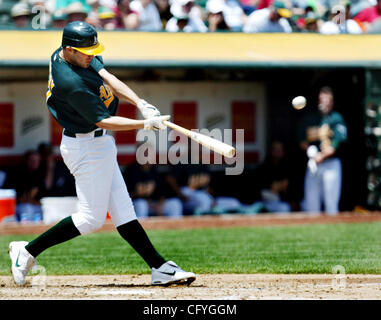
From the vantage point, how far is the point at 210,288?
223 inches

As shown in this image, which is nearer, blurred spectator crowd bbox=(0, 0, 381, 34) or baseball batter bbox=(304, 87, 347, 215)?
blurred spectator crowd bbox=(0, 0, 381, 34)

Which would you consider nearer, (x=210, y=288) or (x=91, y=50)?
(x=91, y=50)

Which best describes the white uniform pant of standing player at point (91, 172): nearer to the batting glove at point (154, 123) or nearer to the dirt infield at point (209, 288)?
the batting glove at point (154, 123)

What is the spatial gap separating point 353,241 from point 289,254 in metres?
1.17

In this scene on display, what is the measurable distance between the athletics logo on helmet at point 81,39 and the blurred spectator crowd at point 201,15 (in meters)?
5.51

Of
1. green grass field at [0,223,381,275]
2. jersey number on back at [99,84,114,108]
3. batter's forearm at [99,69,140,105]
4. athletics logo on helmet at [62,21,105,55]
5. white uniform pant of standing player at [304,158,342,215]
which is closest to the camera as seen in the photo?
athletics logo on helmet at [62,21,105,55]

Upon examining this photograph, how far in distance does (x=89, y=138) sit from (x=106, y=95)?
12.5 inches

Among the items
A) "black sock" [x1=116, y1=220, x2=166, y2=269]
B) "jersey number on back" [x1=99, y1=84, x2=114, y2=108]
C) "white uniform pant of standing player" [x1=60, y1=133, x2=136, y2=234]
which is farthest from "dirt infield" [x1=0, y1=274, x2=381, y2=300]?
"jersey number on back" [x1=99, y1=84, x2=114, y2=108]

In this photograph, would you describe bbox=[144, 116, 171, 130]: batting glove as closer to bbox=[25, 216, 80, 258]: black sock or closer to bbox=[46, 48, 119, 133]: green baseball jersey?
bbox=[46, 48, 119, 133]: green baseball jersey

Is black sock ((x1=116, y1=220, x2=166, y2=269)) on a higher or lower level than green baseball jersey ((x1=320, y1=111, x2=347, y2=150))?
lower

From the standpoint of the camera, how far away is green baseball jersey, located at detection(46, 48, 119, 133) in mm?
5309

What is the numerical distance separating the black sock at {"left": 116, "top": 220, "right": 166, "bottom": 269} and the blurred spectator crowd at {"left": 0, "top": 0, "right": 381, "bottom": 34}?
5717 mm

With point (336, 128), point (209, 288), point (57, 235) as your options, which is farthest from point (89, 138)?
point (336, 128)

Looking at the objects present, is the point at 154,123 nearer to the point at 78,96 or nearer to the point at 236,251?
the point at 78,96
